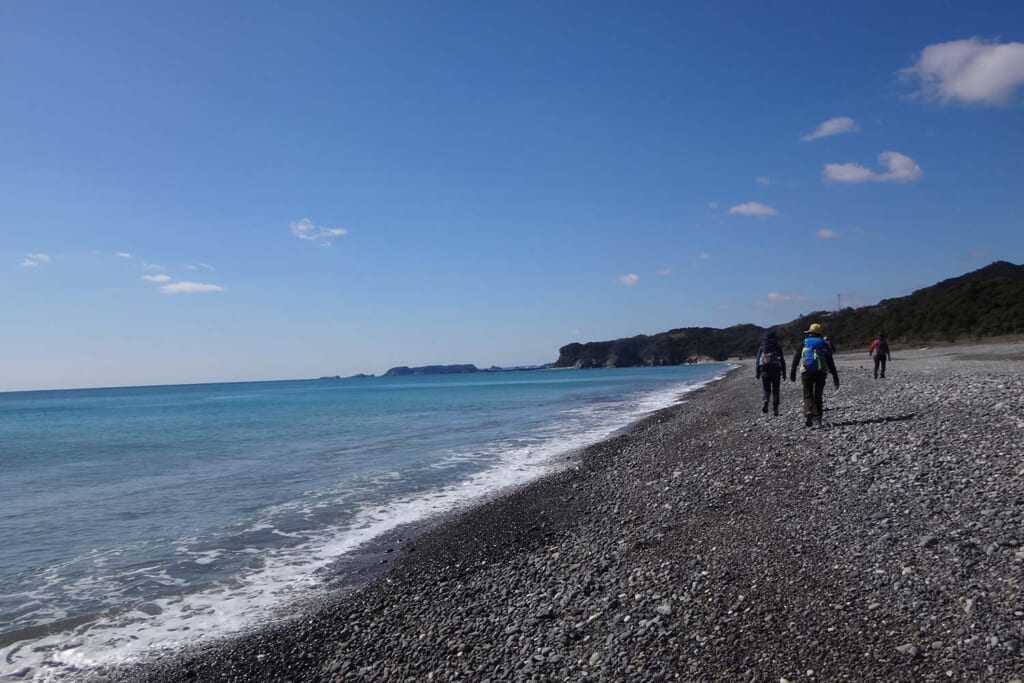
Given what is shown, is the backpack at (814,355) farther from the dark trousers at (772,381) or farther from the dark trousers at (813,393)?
the dark trousers at (772,381)

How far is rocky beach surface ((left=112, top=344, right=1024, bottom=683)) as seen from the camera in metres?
4.77

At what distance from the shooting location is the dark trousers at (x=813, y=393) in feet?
47.3

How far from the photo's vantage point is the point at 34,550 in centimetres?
1218

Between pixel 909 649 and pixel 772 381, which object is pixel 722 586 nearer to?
pixel 909 649

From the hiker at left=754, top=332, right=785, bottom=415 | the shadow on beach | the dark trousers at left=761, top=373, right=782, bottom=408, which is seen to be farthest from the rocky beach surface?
the dark trousers at left=761, top=373, right=782, bottom=408

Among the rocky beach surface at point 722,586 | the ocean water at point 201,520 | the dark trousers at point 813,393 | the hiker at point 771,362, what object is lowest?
Result: the ocean water at point 201,520

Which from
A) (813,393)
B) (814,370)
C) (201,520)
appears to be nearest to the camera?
(201,520)

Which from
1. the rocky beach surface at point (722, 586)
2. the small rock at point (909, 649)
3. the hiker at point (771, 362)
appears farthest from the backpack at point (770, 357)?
the small rock at point (909, 649)

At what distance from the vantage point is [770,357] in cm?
1736

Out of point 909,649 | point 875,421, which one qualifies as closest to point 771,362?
point 875,421

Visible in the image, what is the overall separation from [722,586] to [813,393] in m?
9.83

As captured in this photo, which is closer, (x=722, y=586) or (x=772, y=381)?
(x=722, y=586)

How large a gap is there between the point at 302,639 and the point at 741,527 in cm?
504

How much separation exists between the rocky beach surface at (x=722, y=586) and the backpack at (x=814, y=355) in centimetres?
278
